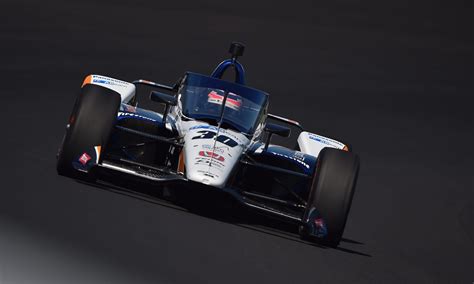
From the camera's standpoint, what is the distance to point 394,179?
49.4 feet

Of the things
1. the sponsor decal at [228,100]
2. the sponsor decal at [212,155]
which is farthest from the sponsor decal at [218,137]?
the sponsor decal at [228,100]

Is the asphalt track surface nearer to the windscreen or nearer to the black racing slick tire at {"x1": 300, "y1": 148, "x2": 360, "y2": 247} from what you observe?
the black racing slick tire at {"x1": 300, "y1": 148, "x2": 360, "y2": 247}

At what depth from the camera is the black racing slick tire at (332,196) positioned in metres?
10.5

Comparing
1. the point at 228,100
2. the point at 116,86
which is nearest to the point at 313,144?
the point at 228,100

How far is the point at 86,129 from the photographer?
34.9ft

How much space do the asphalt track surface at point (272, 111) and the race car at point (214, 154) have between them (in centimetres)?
28

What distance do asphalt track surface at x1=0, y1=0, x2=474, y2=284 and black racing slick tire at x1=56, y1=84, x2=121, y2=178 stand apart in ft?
0.95

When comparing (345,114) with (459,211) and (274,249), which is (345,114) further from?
(274,249)

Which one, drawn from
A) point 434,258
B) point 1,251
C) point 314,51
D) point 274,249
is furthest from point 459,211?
point 314,51

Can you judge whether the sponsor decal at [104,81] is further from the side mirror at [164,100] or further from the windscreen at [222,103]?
the side mirror at [164,100]

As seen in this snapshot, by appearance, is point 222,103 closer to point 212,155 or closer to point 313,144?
point 313,144

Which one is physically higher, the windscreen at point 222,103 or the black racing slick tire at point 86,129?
the windscreen at point 222,103

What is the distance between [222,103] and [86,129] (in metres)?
1.82

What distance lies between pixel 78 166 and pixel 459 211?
495 centimetres
